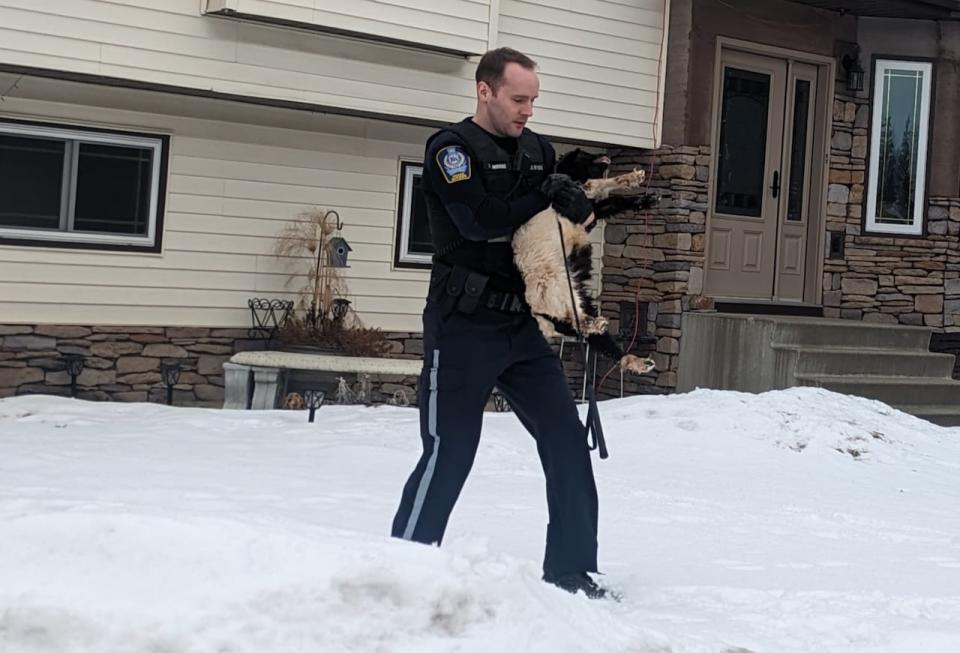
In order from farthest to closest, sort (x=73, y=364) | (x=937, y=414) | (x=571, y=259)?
(x=937, y=414) < (x=73, y=364) < (x=571, y=259)

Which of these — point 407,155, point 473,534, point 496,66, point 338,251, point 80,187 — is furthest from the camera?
point 407,155

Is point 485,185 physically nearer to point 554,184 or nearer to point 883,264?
point 554,184

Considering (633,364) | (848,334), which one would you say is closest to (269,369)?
(848,334)

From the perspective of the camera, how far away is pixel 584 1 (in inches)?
471

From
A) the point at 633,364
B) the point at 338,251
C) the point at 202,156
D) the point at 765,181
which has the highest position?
the point at 765,181

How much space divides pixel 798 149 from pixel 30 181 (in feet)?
22.8

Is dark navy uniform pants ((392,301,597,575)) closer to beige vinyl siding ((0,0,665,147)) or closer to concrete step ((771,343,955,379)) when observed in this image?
beige vinyl siding ((0,0,665,147))

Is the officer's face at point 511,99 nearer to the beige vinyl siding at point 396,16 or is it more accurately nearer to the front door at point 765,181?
the beige vinyl siding at point 396,16

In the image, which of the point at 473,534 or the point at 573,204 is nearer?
the point at 473,534

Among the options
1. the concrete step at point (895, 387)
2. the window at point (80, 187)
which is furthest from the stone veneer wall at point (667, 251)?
the window at point (80, 187)

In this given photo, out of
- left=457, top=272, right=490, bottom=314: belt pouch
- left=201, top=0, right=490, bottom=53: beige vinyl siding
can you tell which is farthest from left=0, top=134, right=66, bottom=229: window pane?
left=457, top=272, right=490, bottom=314: belt pouch

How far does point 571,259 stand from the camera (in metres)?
4.72

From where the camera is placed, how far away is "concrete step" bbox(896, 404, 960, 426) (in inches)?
449

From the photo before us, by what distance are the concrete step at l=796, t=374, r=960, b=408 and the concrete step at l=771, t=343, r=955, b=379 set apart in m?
0.07
